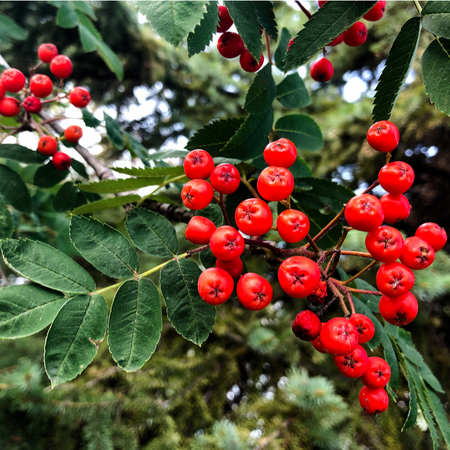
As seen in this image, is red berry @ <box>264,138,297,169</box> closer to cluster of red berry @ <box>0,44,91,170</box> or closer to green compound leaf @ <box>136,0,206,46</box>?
green compound leaf @ <box>136,0,206,46</box>

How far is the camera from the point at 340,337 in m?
0.75

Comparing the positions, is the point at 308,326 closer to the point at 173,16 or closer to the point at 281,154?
the point at 281,154

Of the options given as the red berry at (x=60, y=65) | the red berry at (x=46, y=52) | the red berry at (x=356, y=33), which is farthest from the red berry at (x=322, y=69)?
the red berry at (x=46, y=52)

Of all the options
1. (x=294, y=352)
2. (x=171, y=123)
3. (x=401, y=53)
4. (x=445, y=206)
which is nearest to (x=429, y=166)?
(x=445, y=206)

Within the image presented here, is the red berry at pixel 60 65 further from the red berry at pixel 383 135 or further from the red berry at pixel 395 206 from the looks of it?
the red berry at pixel 395 206

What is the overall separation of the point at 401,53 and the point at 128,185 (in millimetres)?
851

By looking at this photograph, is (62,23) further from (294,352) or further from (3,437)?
(294,352)

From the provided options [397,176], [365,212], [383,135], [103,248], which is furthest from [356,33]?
[103,248]

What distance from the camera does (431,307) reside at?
2.35 metres

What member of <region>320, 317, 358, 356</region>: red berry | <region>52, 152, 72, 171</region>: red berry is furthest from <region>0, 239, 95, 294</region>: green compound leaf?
<region>52, 152, 72, 171</region>: red berry

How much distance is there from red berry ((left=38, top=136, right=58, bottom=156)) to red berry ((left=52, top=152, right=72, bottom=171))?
0.03 metres

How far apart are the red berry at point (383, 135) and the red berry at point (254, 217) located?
35 cm

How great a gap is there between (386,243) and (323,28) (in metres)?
0.55

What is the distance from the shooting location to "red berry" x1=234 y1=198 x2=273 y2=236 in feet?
2.58
